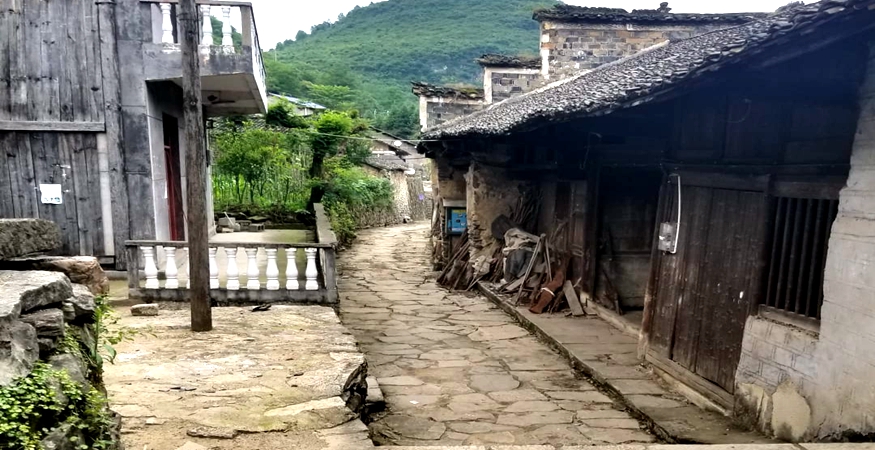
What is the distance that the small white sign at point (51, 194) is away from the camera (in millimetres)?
7156

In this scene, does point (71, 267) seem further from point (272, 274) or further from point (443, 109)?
point (443, 109)

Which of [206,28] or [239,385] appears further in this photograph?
[206,28]

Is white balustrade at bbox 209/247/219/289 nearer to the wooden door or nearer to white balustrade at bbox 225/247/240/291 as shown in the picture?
white balustrade at bbox 225/247/240/291

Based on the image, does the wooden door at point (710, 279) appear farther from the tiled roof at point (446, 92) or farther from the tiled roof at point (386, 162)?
the tiled roof at point (386, 162)

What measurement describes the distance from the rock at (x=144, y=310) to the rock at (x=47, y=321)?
368 centimetres

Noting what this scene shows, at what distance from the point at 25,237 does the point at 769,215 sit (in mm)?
4855

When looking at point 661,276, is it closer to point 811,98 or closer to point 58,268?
point 811,98

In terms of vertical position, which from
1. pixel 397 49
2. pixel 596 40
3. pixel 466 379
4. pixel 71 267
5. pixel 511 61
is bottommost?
pixel 466 379

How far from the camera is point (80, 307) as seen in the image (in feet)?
9.16

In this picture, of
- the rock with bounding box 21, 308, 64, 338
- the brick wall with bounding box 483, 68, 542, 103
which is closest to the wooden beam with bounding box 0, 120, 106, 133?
the rock with bounding box 21, 308, 64, 338

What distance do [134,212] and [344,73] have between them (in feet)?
118

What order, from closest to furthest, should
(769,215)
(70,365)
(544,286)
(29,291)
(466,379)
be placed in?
(29,291) < (70,365) < (769,215) < (466,379) < (544,286)

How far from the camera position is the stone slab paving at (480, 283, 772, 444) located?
176 inches

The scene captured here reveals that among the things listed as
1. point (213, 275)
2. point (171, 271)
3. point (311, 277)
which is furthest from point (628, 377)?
point (171, 271)
